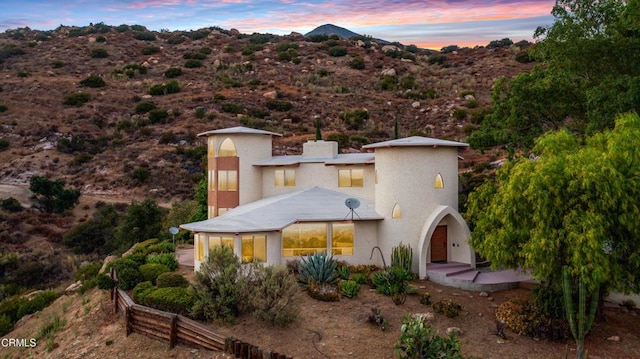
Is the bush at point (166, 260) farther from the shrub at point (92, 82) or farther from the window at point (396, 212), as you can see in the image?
the shrub at point (92, 82)

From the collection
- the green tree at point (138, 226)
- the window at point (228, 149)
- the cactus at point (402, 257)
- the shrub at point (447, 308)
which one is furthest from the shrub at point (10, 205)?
the shrub at point (447, 308)

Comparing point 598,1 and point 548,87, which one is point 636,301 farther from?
point 598,1

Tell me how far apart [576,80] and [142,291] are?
2355 cm

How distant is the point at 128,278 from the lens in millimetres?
21516

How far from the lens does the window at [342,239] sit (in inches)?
940

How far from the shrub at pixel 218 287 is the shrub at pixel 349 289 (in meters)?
4.53

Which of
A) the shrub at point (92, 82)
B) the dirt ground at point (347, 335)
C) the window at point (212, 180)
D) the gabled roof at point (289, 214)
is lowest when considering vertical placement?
the dirt ground at point (347, 335)

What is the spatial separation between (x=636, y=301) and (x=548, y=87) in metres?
10.9

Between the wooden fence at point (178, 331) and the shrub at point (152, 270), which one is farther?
the shrub at point (152, 270)

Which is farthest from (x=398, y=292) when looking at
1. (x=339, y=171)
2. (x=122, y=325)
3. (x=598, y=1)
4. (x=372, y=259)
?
(x=598, y=1)

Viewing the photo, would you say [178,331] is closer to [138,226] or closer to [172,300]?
[172,300]

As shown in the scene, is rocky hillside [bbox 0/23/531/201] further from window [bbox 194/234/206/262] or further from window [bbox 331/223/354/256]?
window [bbox 194/234/206/262]

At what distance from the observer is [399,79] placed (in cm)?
8069

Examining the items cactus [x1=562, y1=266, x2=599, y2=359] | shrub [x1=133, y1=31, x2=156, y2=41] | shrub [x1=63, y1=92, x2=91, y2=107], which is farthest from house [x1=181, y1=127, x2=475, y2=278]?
shrub [x1=133, y1=31, x2=156, y2=41]
